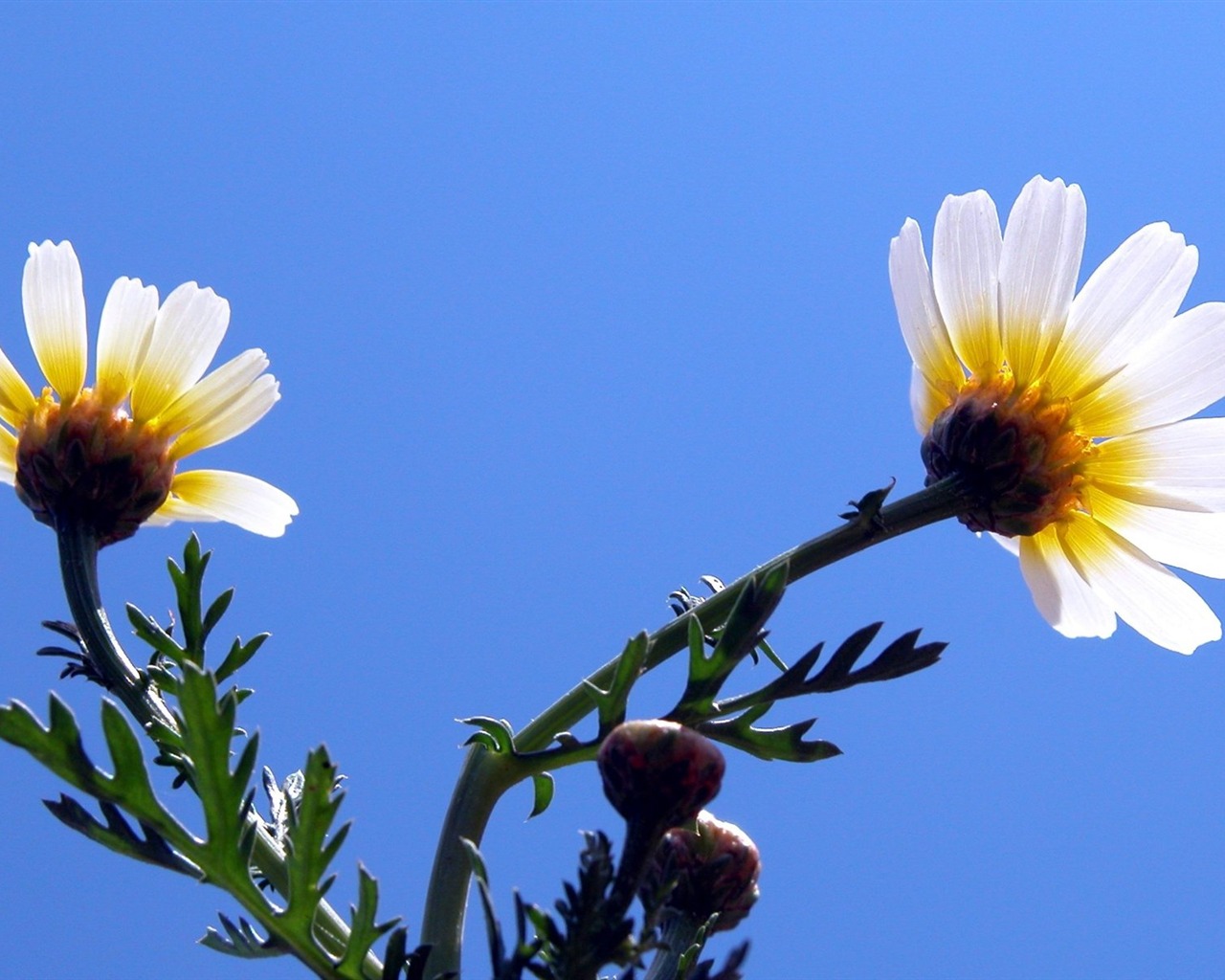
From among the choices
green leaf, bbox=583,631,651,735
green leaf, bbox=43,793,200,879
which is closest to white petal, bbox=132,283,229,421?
green leaf, bbox=43,793,200,879

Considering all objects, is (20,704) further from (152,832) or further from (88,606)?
(88,606)

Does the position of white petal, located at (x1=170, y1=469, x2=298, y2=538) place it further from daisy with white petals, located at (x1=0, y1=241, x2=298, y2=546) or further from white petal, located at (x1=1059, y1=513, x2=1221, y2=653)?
white petal, located at (x1=1059, y1=513, x2=1221, y2=653)

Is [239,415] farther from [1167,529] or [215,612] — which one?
[1167,529]

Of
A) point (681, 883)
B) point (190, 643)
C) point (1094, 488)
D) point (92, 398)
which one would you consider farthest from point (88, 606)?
point (1094, 488)

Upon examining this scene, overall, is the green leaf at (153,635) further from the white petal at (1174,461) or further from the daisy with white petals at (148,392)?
the white petal at (1174,461)

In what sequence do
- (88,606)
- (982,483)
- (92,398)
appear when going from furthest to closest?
1. (92,398)
2. (982,483)
3. (88,606)

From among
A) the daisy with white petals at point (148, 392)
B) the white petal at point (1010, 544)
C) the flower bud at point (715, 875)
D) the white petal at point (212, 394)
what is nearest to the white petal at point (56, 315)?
the daisy with white petals at point (148, 392)

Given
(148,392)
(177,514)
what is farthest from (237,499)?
(148,392)
